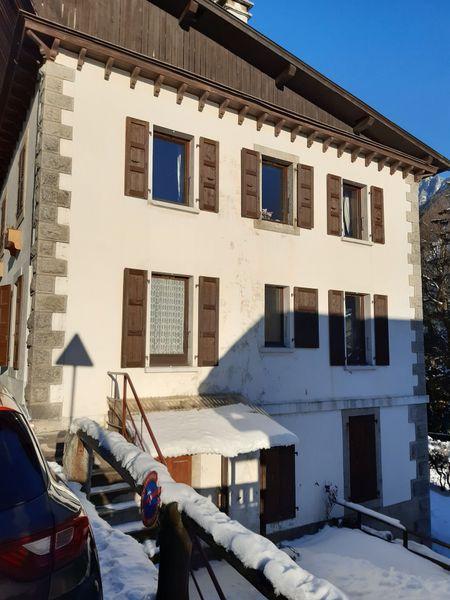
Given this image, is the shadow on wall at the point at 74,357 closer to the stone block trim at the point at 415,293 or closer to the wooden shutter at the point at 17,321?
the wooden shutter at the point at 17,321

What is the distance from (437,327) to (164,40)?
77.4 feet

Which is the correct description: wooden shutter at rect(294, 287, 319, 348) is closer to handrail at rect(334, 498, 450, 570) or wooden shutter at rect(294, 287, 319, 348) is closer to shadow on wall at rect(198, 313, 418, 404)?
shadow on wall at rect(198, 313, 418, 404)

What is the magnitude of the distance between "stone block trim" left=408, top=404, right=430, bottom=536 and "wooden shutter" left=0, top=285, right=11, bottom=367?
1083cm

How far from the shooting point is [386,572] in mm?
9289

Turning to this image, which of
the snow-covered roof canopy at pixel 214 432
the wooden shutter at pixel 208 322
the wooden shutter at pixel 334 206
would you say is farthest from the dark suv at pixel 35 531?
the wooden shutter at pixel 334 206

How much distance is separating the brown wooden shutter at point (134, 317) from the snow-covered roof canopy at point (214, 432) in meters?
1.22

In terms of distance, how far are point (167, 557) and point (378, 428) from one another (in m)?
10.3

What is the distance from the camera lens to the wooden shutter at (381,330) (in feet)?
44.3

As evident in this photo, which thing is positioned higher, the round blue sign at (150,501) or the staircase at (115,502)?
the round blue sign at (150,501)

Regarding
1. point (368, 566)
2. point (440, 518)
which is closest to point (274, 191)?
point (368, 566)

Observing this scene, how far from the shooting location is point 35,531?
2.62 meters

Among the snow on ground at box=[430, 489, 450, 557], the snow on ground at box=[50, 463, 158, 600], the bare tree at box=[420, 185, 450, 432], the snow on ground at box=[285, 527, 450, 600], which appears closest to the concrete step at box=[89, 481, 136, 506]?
the snow on ground at box=[50, 463, 158, 600]

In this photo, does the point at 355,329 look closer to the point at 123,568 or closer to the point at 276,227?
the point at 276,227

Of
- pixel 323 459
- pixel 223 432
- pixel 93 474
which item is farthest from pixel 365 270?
pixel 93 474
